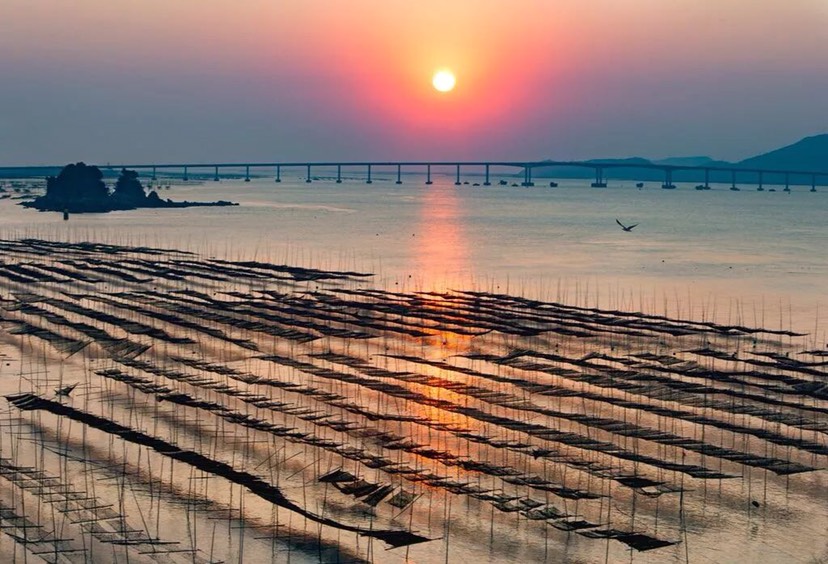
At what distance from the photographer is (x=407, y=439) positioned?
30.0 metres

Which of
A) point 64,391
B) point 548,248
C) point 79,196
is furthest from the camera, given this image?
point 79,196

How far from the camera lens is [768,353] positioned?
42.9 m

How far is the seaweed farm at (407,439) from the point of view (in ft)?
76.6

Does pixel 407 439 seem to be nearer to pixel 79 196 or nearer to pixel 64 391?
pixel 64 391

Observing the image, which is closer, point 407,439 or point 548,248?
point 407,439

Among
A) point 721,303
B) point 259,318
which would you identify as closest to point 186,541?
point 259,318

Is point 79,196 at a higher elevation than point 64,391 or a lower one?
higher

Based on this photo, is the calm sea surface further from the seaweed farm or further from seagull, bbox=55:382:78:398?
seagull, bbox=55:382:78:398

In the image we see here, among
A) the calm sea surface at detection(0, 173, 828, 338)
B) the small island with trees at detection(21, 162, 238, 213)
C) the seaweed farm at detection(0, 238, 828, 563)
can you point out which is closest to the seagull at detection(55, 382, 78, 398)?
the seaweed farm at detection(0, 238, 828, 563)

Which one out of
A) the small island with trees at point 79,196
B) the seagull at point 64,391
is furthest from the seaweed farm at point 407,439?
the small island with trees at point 79,196

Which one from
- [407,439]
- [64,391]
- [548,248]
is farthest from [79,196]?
[407,439]

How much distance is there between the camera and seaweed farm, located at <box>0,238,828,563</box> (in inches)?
919

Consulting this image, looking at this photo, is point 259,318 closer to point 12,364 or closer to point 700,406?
point 12,364

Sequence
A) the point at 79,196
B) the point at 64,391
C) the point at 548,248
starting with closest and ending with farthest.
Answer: the point at 64,391
the point at 548,248
the point at 79,196
